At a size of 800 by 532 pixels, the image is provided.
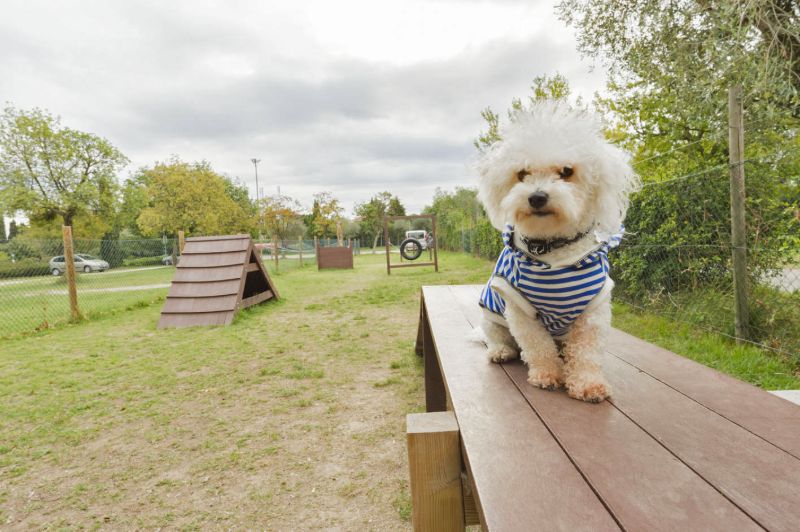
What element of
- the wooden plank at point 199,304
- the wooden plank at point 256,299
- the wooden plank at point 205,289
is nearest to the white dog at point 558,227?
the wooden plank at point 199,304

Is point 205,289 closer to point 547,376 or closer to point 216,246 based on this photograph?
point 216,246

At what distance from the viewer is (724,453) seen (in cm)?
101

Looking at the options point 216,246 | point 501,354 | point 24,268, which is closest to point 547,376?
point 501,354

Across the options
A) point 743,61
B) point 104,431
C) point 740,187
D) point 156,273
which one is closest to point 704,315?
point 740,187

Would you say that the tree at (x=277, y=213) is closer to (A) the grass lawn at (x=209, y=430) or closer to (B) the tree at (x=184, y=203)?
(B) the tree at (x=184, y=203)

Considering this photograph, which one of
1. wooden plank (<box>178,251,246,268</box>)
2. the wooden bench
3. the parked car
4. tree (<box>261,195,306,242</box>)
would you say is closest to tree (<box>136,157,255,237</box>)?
tree (<box>261,195,306,242</box>)

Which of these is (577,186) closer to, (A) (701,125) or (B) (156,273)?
(A) (701,125)

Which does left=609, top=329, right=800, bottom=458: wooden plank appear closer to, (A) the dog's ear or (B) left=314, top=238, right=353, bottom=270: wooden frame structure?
(A) the dog's ear

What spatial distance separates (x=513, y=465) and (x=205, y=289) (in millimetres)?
7085

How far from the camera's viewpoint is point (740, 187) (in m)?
3.54

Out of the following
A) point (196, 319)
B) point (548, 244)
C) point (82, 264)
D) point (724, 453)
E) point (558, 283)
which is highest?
point (548, 244)

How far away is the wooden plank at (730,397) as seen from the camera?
1.10 m

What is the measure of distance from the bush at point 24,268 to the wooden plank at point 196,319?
3.04 metres

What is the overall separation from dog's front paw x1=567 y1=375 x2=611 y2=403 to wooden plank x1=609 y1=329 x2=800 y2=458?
0.88ft
